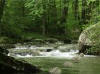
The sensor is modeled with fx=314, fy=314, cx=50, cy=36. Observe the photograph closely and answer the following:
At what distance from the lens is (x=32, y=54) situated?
27.2m

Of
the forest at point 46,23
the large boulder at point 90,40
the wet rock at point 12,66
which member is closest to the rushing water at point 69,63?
the wet rock at point 12,66

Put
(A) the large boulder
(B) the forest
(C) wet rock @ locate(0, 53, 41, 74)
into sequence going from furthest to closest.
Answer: (B) the forest < (A) the large boulder < (C) wet rock @ locate(0, 53, 41, 74)

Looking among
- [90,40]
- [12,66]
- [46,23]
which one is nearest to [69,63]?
[12,66]

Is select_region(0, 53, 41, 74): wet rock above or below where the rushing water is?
above

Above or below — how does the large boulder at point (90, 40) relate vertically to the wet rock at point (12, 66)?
below

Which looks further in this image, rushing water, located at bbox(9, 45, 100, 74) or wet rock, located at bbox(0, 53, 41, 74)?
rushing water, located at bbox(9, 45, 100, 74)

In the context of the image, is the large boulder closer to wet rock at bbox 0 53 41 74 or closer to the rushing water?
the rushing water

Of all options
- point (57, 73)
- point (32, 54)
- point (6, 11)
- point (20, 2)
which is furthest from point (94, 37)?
point (20, 2)

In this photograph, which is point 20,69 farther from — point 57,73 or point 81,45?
point 81,45

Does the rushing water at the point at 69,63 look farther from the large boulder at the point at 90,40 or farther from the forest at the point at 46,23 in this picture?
the forest at the point at 46,23

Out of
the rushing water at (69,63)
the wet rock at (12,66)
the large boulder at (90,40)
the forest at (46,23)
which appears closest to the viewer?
the wet rock at (12,66)

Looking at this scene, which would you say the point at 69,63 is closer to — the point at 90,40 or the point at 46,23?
the point at 90,40

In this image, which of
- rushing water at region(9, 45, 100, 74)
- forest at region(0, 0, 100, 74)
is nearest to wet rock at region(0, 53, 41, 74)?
rushing water at region(9, 45, 100, 74)

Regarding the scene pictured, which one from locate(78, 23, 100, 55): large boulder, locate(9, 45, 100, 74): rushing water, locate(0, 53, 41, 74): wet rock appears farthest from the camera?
locate(78, 23, 100, 55): large boulder
